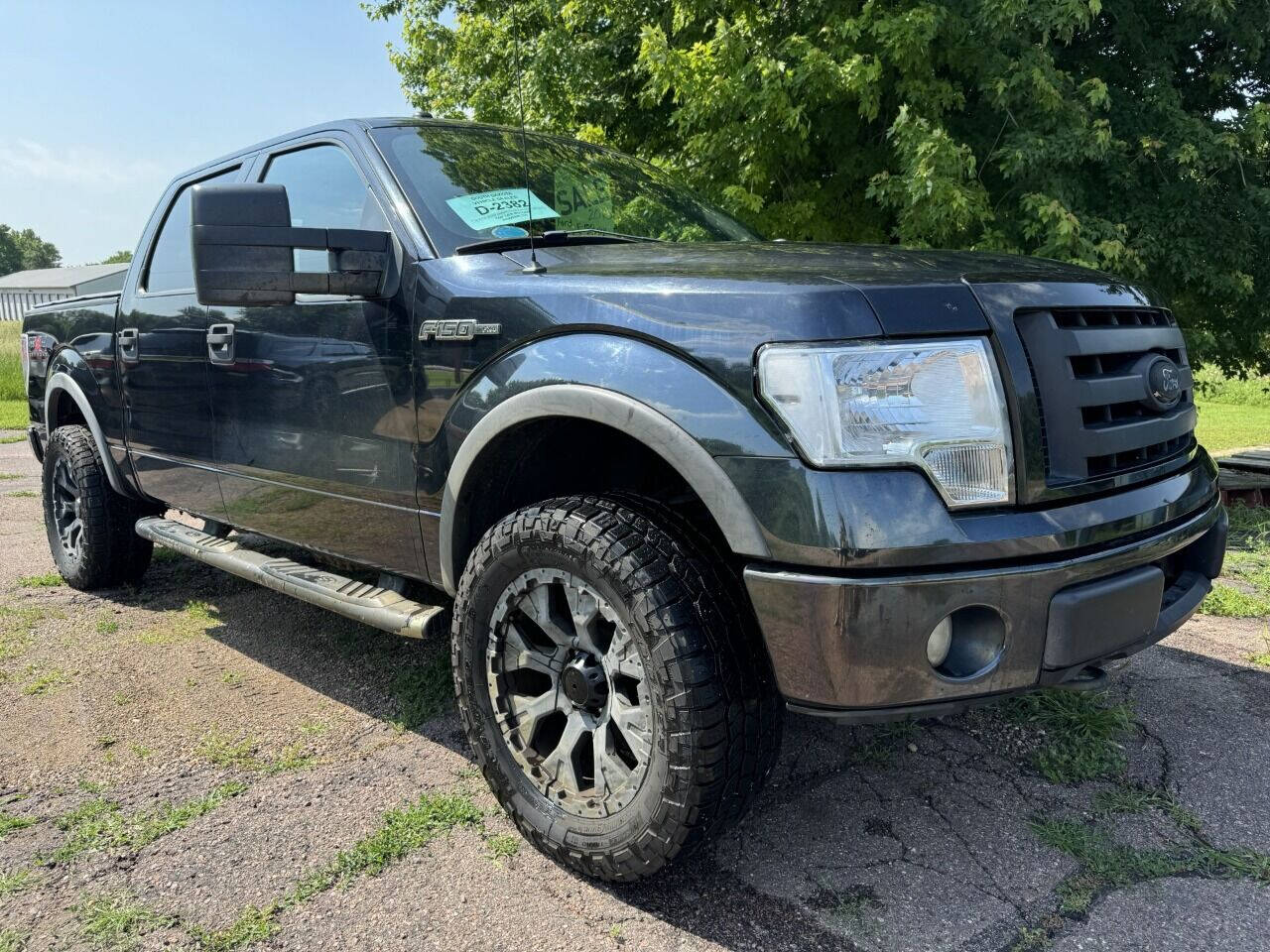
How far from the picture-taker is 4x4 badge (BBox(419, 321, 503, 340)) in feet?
7.99

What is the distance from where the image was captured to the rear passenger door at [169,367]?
367 cm

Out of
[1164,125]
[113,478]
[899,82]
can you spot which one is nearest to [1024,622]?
A: [113,478]

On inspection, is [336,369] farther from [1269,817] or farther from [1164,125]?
[1164,125]

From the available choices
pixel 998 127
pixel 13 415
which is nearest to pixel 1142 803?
pixel 998 127

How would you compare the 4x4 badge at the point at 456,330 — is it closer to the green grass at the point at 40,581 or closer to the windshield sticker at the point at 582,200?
the windshield sticker at the point at 582,200

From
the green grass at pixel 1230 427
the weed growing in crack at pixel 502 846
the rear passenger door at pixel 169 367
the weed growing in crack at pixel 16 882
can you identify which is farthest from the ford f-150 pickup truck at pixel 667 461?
the green grass at pixel 1230 427

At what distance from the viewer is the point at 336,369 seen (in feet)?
9.55

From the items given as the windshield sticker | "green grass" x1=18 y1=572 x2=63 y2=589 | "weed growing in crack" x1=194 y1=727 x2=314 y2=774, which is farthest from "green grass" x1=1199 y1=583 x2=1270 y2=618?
"green grass" x1=18 y1=572 x2=63 y2=589

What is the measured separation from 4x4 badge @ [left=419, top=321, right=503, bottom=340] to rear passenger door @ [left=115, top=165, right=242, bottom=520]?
55.1 inches

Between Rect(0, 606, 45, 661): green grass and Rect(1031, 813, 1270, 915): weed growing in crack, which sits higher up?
Rect(1031, 813, 1270, 915): weed growing in crack

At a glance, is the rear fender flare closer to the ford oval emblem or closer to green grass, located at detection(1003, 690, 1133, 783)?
green grass, located at detection(1003, 690, 1133, 783)

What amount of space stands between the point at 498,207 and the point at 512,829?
5.95 ft

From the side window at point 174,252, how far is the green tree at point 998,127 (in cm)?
338

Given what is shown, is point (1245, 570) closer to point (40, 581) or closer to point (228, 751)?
point (228, 751)
